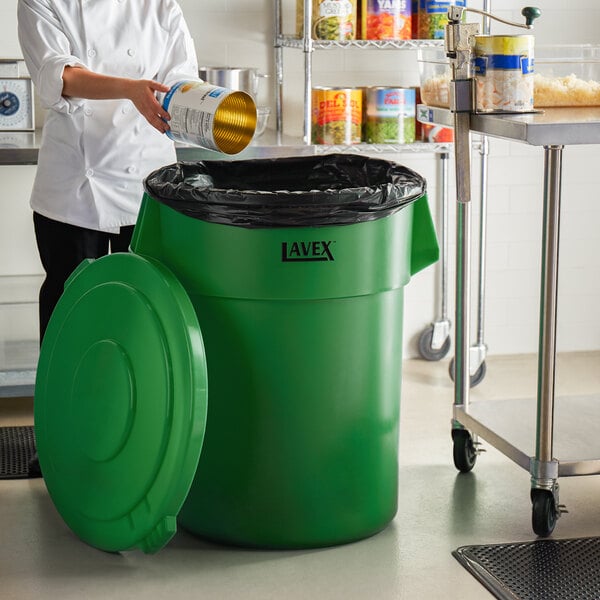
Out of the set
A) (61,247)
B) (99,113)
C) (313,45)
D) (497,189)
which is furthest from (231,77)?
(497,189)

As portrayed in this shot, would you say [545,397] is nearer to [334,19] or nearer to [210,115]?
[210,115]

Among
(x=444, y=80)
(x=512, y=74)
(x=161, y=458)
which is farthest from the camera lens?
(x=444, y=80)

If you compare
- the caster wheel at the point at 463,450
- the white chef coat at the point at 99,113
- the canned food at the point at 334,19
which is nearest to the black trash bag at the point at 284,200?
the white chef coat at the point at 99,113

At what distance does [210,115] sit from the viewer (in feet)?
7.80

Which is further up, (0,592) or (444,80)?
(444,80)

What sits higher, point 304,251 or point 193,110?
point 193,110

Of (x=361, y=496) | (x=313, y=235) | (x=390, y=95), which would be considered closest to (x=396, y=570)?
(x=361, y=496)

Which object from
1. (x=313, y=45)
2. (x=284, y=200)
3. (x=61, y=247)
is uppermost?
(x=313, y=45)

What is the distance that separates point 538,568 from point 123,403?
0.99 m

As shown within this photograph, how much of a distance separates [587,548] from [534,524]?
13 centimetres

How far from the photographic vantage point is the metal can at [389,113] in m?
3.65

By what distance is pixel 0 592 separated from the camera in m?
2.33

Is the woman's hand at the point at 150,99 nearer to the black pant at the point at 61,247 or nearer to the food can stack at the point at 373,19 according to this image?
the black pant at the point at 61,247

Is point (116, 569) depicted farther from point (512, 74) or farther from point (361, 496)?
point (512, 74)
